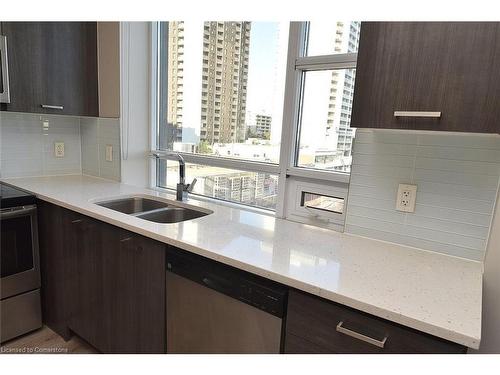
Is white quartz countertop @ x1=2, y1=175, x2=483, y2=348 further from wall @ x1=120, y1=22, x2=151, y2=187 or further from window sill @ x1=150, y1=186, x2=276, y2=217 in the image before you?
wall @ x1=120, y1=22, x2=151, y2=187

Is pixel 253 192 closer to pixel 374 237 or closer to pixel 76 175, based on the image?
pixel 374 237

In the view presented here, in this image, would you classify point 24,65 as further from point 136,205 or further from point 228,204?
point 228,204

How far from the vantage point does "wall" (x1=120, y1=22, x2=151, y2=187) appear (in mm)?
2201

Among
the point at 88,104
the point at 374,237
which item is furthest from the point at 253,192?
the point at 88,104

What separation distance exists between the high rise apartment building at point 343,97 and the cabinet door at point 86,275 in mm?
1248

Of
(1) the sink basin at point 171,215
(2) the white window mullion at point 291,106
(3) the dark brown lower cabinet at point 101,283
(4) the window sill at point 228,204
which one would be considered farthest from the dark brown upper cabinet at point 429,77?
(1) the sink basin at point 171,215

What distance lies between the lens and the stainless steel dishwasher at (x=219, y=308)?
108cm

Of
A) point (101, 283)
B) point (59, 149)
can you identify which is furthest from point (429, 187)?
point (59, 149)

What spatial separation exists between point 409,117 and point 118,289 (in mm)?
1450

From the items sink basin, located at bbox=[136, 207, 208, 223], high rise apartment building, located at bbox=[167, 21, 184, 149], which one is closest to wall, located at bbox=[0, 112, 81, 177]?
high rise apartment building, located at bbox=[167, 21, 184, 149]

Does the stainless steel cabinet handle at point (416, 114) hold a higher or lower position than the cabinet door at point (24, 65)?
lower

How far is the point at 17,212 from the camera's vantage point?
179 centimetres

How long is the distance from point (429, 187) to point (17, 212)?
203 cm

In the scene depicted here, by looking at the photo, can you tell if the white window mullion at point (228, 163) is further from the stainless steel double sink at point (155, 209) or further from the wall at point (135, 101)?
the stainless steel double sink at point (155, 209)
